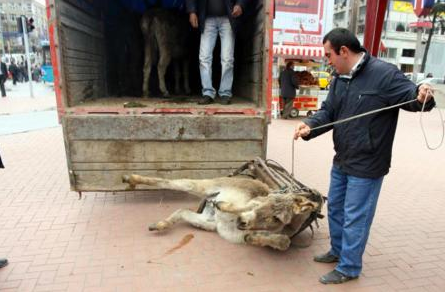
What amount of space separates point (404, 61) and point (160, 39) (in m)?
53.1

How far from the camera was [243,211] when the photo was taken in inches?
124

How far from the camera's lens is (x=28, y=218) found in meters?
4.34

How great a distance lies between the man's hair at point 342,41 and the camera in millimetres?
2777

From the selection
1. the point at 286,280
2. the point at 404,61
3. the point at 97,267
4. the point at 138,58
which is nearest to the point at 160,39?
the point at 138,58

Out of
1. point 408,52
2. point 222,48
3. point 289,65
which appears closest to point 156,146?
point 222,48

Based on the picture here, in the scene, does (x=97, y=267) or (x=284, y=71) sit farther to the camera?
(x=284, y=71)

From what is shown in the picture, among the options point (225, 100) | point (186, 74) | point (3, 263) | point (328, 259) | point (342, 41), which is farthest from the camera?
point (186, 74)

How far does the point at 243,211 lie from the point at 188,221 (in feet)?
3.73

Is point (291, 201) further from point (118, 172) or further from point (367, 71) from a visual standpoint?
point (118, 172)

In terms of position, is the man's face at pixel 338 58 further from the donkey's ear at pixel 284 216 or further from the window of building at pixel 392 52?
the window of building at pixel 392 52

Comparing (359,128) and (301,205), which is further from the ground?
(359,128)

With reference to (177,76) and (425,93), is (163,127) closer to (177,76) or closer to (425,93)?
(177,76)

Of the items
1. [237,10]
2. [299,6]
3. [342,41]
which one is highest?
[299,6]

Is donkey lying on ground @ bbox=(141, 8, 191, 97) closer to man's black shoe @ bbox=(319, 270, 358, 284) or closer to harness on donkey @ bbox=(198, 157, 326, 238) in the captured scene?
harness on donkey @ bbox=(198, 157, 326, 238)
